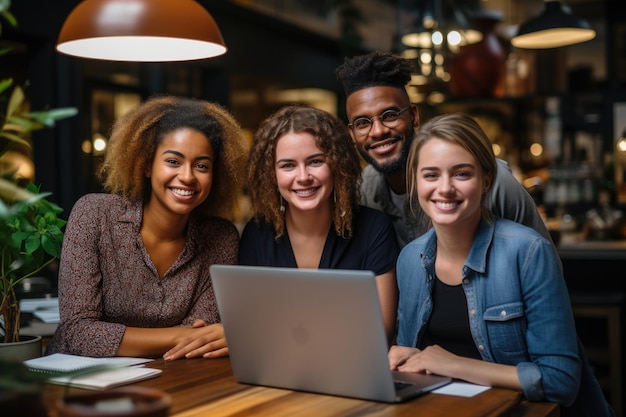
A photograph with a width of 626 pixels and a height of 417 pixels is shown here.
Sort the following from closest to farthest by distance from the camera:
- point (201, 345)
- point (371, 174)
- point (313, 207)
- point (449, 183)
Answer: point (449, 183)
point (201, 345)
point (313, 207)
point (371, 174)

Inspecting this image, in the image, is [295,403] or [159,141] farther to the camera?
[159,141]

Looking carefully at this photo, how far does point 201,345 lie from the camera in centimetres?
222

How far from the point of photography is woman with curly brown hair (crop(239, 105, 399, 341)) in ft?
7.89

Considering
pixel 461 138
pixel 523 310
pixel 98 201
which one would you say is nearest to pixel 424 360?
pixel 523 310

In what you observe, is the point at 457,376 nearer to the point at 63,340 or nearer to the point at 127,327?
the point at 127,327

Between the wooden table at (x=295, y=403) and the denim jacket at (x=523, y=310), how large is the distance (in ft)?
0.23

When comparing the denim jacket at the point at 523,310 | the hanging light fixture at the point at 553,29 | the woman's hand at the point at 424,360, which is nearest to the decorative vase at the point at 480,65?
the hanging light fixture at the point at 553,29

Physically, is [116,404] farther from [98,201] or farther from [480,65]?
[480,65]

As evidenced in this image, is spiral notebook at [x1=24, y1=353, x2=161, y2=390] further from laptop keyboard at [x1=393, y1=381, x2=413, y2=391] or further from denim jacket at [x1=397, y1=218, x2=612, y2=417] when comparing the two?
denim jacket at [x1=397, y1=218, x2=612, y2=417]

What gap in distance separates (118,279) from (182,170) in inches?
14.6

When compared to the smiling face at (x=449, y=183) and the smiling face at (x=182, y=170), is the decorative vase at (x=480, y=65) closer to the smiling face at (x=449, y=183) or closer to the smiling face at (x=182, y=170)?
the smiling face at (x=182, y=170)

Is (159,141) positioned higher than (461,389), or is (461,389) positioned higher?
(159,141)

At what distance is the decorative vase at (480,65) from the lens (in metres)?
5.59

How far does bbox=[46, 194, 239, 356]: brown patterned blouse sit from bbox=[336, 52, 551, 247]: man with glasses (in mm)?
599
